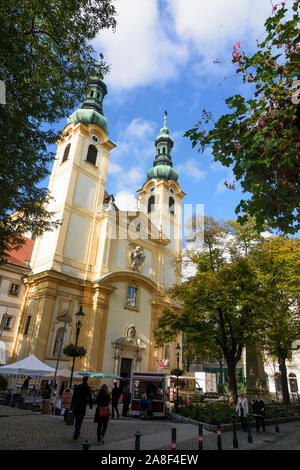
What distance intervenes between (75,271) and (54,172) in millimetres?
11413

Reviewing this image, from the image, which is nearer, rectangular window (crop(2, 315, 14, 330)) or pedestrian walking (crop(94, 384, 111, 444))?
pedestrian walking (crop(94, 384, 111, 444))

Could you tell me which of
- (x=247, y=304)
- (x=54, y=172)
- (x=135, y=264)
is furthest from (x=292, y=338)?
(x=54, y=172)

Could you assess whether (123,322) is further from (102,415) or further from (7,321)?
(102,415)

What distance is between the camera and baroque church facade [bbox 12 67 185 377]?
25016 mm

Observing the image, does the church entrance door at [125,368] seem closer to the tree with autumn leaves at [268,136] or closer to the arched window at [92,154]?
the arched window at [92,154]

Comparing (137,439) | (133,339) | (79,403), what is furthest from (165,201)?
(137,439)

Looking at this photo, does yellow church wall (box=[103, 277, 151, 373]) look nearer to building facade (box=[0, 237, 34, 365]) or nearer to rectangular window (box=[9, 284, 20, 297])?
building facade (box=[0, 237, 34, 365])

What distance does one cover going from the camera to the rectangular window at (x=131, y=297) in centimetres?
3002

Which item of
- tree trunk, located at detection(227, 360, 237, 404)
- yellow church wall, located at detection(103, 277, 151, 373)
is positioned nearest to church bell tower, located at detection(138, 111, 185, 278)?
yellow church wall, located at detection(103, 277, 151, 373)

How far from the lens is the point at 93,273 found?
28.4 meters

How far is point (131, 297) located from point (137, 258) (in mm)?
4106

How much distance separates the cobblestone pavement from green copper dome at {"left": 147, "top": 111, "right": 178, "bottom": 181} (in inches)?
1444
